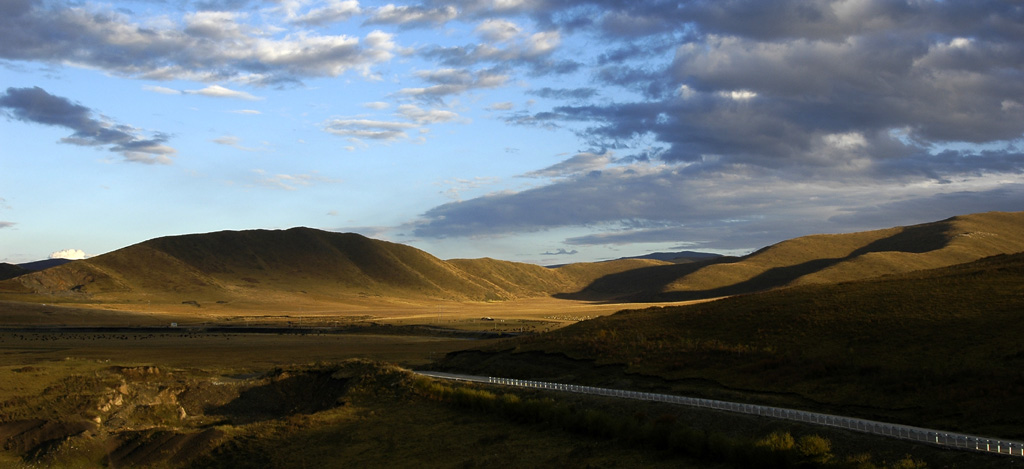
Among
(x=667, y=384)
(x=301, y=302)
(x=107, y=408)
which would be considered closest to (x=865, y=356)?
(x=667, y=384)

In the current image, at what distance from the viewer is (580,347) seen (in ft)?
164

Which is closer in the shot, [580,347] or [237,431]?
[237,431]

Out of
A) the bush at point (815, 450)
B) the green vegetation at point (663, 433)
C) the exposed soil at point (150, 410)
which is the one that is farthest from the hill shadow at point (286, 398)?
the bush at point (815, 450)

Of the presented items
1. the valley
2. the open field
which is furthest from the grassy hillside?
the open field

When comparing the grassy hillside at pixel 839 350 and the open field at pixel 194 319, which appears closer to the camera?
the grassy hillside at pixel 839 350

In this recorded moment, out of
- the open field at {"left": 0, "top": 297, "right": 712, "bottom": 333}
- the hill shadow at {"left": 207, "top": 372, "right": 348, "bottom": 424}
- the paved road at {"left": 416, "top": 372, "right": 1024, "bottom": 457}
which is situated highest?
the open field at {"left": 0, "top": 297, "right": 712, "bottom": 333}

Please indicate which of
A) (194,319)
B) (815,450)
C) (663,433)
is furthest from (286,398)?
(194,319)

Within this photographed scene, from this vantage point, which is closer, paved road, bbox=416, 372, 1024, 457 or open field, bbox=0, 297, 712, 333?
paved road, bbox=416, 372, 1024, 457

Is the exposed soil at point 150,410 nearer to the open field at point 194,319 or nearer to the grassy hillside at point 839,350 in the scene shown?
the grassy hillside at point 839,350

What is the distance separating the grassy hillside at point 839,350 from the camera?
1152 inches

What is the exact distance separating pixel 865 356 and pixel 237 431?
2779 centimetres

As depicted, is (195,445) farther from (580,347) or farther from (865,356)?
(865,356)

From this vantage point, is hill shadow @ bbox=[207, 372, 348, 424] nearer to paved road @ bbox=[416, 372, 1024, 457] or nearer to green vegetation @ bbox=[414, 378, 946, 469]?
green vegetation @ bbox=[414, 378, 946, 469]

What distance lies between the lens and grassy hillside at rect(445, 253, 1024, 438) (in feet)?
96.0
